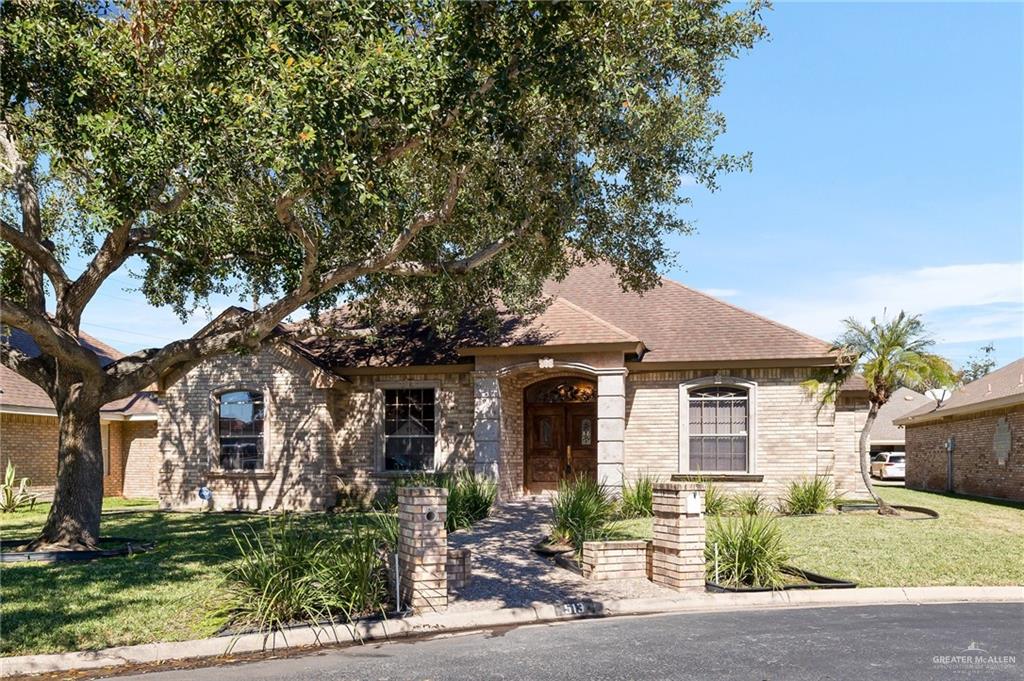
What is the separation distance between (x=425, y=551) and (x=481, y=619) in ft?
3.14

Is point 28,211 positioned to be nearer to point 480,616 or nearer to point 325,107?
point 325,107

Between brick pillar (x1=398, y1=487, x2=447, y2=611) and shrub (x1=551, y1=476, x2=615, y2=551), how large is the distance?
11.1 ft

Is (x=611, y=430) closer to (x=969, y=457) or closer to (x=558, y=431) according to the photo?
(x=558, y=431)

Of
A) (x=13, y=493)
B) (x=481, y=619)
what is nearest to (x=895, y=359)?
(x=481, y=619)

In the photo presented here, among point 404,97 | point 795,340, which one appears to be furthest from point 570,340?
point 404,97

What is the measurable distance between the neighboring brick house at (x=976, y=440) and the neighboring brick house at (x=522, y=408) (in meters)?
3.85

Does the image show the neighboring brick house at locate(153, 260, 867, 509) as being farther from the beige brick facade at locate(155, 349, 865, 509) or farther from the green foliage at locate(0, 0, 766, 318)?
the green foliage at locate(0, 0, 766, 318)

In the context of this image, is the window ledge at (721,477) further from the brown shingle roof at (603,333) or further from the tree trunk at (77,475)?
the tree trunk at (77,475)

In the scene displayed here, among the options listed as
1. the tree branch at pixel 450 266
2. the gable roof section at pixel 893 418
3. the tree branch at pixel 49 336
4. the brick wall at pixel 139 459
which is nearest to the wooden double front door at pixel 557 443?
the tree branch at pixel 450 266

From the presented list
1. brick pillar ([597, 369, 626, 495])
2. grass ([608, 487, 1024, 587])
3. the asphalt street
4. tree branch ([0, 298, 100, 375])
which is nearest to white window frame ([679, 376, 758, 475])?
brick pillar ([597, 369, 626, 495])

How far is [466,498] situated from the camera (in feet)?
52.6

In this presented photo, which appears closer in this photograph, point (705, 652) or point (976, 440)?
point (705, 652)

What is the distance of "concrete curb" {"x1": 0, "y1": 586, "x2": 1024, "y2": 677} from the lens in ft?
25.0

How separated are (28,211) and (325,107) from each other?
6.31 meters
